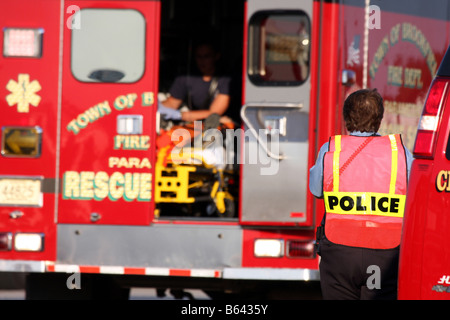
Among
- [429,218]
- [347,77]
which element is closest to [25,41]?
[347,77]

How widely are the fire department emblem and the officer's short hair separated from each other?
277 cm

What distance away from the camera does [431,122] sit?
4645 millimetres

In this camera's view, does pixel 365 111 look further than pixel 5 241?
No

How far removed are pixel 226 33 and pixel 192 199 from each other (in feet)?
7.33

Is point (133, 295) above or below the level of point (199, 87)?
below

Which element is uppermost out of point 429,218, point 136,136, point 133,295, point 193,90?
point 193,90

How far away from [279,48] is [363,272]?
2.47 m

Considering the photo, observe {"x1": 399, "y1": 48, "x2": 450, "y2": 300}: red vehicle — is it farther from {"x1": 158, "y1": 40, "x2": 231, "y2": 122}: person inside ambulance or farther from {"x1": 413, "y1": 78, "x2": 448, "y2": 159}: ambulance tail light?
{"x1": 158, "y1": 40, "x2": 231, "y2": 122}: person inside ambulance

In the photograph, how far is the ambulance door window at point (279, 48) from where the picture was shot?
6.59 meters

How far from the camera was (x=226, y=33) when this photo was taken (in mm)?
8688

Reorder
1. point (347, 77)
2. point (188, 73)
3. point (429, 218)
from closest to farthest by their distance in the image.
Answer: point (429, 218)
point (347, 77)
point (188, 73)

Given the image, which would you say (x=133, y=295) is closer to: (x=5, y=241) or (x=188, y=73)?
(x=188, y=73)

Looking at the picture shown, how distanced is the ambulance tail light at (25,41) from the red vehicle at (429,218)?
3.17 meters

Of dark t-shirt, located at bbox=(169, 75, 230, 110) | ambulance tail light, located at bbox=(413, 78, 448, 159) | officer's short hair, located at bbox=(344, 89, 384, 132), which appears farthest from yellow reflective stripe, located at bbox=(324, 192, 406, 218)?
dark t-shirt, located at bbox=(169, 75, 230, 110)
